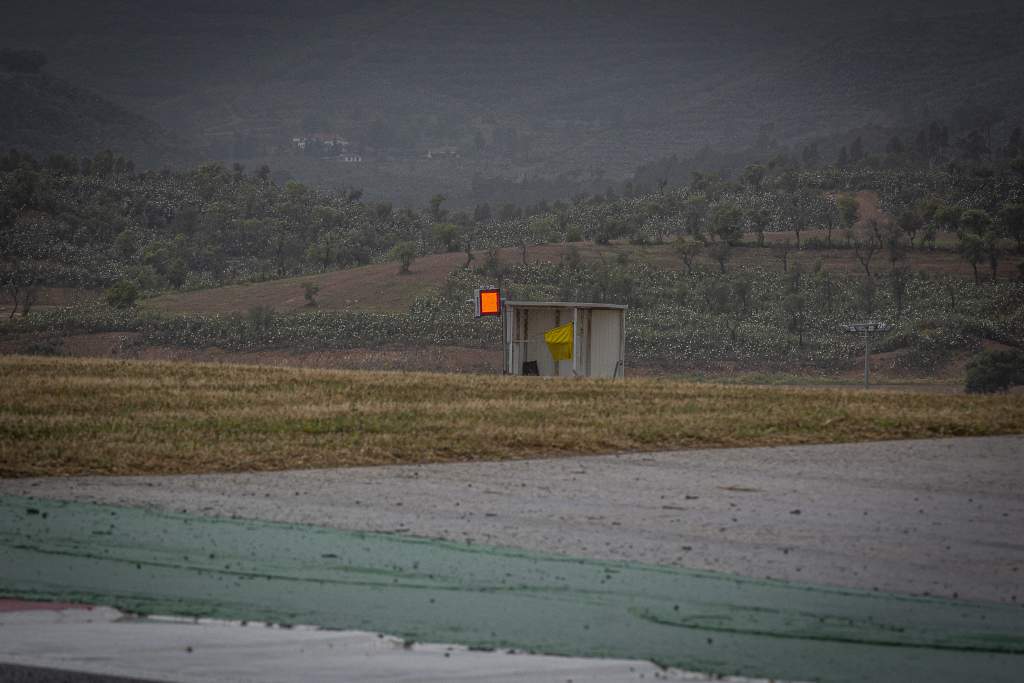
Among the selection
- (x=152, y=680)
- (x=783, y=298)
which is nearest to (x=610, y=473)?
(x=152, y=680)

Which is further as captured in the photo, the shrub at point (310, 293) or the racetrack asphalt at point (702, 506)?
the shrub at point (310, 293)

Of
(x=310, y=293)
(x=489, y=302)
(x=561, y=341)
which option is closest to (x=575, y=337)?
(x=561, y=341)

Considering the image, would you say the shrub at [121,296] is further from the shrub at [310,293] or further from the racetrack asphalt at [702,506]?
the racetrack asphalt at [702,506]

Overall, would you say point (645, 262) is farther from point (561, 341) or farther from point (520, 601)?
point (520, 601)

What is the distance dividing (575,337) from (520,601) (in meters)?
28.3

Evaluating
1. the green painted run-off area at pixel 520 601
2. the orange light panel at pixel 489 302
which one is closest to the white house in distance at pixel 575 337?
the orange light panel at pixel 489 302

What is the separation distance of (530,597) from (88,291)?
6140 inches

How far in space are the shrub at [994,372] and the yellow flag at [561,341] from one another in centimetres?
5724

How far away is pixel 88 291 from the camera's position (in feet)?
510

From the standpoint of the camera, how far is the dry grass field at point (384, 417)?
43.9 ft

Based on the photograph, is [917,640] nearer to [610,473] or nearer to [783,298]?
[610,473]

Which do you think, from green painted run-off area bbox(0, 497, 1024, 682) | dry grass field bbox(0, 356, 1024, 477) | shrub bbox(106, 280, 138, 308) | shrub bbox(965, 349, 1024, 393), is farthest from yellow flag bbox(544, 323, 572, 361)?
shrub bbox(106, 280, 138, 308)

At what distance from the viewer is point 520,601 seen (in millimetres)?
7500

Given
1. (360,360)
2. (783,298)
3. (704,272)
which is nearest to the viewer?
(360,360)
